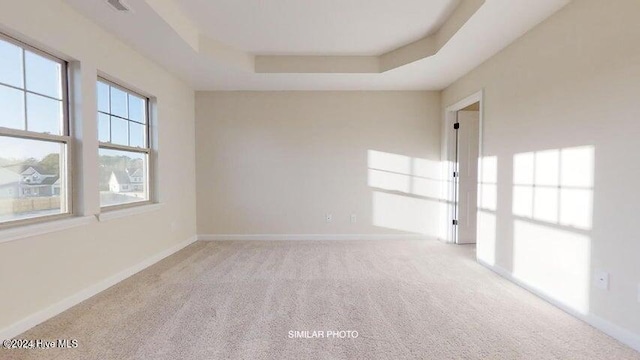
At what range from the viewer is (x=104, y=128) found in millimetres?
2939

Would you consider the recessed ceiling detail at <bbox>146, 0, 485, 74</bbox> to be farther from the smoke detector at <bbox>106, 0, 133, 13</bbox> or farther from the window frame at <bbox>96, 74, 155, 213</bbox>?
the window frame at <bbox>96, 74, 155, 213</bbox>

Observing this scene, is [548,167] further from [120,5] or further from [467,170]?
[120,5]

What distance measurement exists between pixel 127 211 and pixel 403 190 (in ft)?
12.7

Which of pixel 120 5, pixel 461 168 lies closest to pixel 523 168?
pixel 461 168

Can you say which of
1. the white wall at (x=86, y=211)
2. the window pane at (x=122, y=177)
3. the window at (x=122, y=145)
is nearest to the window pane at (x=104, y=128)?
the window at (x=122, y=145)

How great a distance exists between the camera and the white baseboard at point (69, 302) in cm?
194

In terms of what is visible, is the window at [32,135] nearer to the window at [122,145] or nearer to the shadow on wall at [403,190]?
the window at [122,145]

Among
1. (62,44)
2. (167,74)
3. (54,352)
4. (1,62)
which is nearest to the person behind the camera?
(54,352)

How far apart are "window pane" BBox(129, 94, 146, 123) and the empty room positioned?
2cm

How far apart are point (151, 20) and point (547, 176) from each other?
3779 millimetres

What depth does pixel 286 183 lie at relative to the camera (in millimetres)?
4766

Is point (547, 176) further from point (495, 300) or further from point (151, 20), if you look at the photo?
point (151, 20)

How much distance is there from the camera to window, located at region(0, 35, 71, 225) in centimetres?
201

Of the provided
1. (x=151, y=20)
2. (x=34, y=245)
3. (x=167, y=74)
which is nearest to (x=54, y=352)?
(x=34, y=245)
